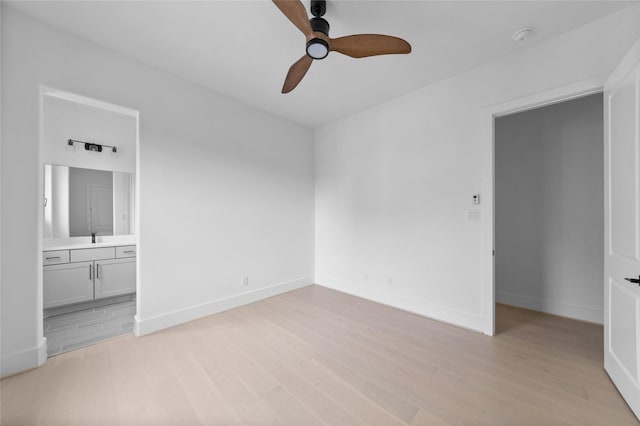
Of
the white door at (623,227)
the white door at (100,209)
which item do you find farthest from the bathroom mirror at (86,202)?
the white door at (623,227)

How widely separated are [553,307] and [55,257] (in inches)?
250

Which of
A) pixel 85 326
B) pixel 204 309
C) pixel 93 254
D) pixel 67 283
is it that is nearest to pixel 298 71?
pixel 204 309

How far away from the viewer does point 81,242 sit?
141 inches

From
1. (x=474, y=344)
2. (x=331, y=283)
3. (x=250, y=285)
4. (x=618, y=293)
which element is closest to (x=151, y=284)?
(x=250, y=285)

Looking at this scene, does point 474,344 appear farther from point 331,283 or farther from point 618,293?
point 331,283

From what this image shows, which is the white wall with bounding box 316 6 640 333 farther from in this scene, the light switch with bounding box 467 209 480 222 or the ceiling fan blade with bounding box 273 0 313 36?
the ceiling fan blade with bounding box 273 0 313 36

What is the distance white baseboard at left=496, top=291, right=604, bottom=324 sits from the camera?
2.73 m

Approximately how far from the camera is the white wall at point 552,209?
109 inches

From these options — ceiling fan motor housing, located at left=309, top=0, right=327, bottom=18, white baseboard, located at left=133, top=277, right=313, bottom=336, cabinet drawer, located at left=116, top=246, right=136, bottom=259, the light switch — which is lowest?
white baseboard, located at left=133, top=277, right=313, bottom=336

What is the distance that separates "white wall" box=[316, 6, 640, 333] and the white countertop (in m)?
3.29

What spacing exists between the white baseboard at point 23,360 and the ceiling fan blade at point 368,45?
11.1 ft

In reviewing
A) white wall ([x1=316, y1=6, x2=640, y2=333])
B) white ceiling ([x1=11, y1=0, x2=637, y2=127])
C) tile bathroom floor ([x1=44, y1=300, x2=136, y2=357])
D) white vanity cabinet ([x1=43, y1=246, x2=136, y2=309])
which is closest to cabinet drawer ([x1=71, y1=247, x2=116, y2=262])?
white vanity cabinet ([x1=43, y1=246, x2=136, y2=309])

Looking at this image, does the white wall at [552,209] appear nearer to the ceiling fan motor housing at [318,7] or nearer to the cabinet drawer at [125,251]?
the ceiling fan motor housing at [318,7]

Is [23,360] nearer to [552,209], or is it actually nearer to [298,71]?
[298,71]
